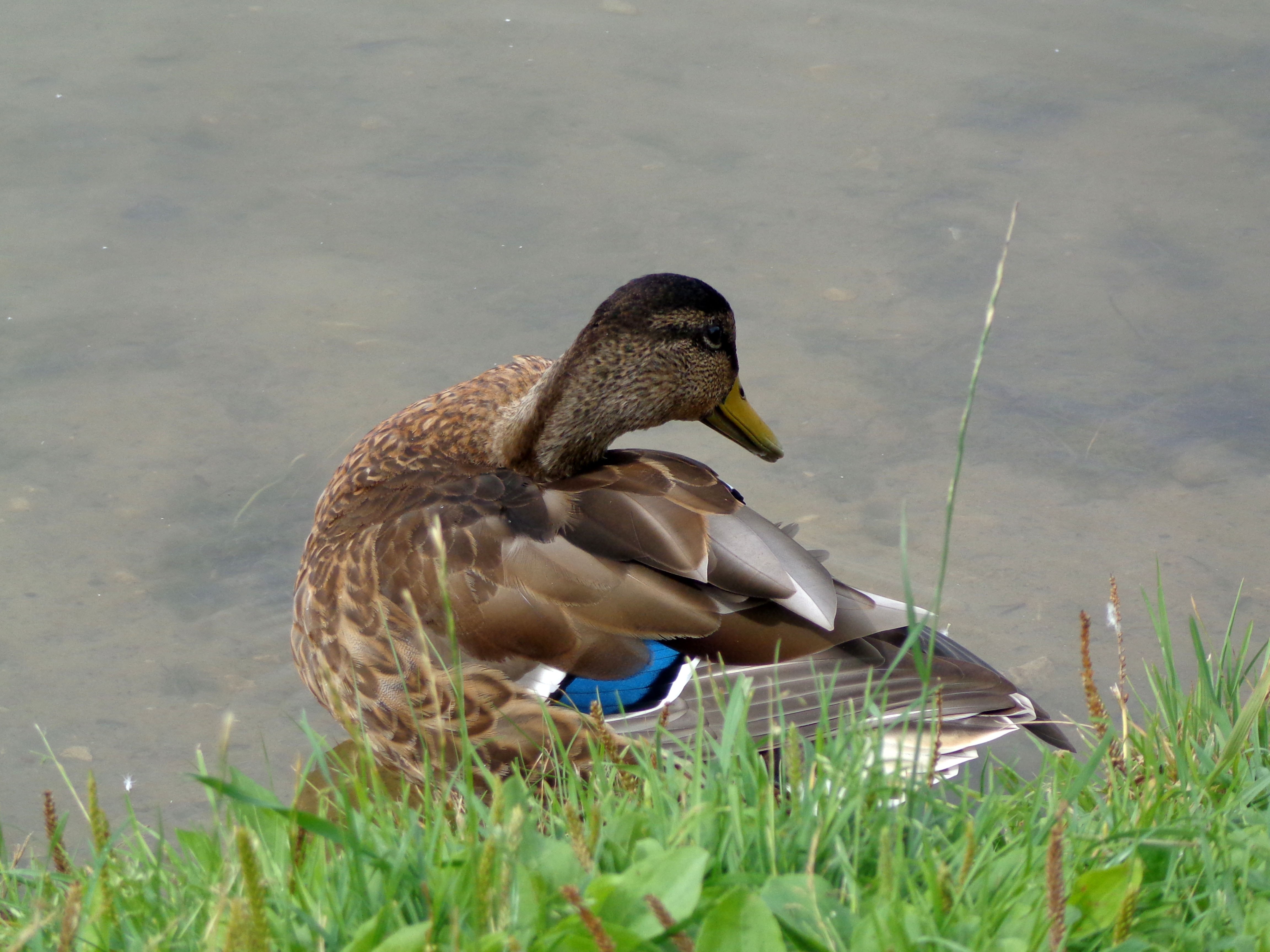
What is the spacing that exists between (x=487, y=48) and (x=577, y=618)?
4255 millimetres

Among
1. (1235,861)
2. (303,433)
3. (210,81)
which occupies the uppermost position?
(210,81)

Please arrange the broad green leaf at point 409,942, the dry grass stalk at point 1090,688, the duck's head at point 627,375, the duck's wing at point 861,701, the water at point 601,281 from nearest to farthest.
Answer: the broad green leaf at point 409,942 < the dry grass stalk at point 1090,688 < the duck's wing at point 861,701 < the duck's head at point 627,375 < the water at point 601,281

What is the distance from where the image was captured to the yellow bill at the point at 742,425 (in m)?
3.41

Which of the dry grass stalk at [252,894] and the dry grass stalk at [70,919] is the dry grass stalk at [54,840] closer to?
the dry grass stalk at [70,919]

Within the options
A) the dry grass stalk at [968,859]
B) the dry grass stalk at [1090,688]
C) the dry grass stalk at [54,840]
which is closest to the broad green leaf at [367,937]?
the dry grass stalk at [54,840]

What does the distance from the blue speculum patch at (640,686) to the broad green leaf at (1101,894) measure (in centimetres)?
116

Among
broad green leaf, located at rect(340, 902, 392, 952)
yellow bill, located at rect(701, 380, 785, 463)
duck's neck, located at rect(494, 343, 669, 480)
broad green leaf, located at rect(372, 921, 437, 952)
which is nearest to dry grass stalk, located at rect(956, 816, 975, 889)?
broad green leaf, located at rect(372, 921, 437, 952)

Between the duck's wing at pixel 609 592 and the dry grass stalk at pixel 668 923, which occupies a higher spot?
the dry grass stalk at pixel 668 923

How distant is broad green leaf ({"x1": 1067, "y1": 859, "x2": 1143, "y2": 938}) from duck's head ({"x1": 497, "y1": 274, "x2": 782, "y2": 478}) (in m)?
1.74

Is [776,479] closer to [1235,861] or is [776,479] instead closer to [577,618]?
[577,618]

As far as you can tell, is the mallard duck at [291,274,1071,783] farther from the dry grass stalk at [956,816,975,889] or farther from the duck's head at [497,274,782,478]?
the dry grass stalk at [956,816,975,889]

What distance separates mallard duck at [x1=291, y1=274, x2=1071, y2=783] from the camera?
8.88ft

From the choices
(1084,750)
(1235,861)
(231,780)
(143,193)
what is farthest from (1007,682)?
(143,193)

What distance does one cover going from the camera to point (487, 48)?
20.8ft
